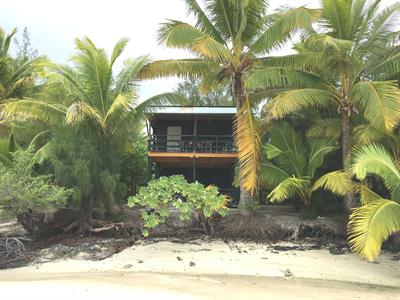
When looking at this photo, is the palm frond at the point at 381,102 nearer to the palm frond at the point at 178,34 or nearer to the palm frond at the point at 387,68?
the palm frond at the point at 387,68

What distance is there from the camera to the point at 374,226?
39.8 ft

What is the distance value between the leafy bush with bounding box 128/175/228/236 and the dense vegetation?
0.04 m

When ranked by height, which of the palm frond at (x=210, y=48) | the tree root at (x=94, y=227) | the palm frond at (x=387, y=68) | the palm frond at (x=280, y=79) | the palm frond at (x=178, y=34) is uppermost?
the palm frond at (x=178, y=34)

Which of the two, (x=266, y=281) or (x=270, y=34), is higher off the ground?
(x=270, y=34)

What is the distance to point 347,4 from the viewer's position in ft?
52.5

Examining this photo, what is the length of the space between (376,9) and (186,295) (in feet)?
37.5

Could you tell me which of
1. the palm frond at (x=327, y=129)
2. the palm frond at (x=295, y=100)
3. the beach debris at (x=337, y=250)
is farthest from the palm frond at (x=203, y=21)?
the beach debris at (x=337, y=250)

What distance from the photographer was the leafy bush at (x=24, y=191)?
14.7 meters

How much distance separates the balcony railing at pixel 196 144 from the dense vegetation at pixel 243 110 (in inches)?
142

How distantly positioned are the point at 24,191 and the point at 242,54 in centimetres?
870

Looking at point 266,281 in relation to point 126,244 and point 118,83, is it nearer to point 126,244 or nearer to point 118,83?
point 126,244

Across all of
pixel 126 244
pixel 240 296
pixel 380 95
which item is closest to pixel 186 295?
pixel 240 296

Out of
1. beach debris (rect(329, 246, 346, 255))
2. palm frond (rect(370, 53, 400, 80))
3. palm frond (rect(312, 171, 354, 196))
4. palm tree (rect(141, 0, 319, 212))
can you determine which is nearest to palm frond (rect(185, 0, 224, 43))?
palm tree (rect(141, 0, 319, 212))

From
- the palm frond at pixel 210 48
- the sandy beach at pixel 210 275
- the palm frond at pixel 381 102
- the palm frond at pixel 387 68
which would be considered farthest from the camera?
the palm frond at pixel 387 68
